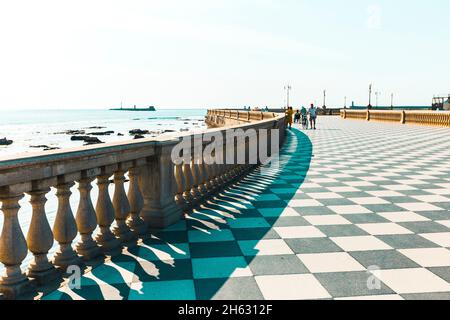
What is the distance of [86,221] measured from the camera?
13.1 feet

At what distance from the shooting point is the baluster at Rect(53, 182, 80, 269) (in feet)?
12.0

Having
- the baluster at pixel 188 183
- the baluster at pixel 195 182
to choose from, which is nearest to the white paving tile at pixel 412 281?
the baluster at pixel 188 183

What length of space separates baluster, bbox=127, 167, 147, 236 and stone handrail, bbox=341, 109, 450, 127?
91.0 feet

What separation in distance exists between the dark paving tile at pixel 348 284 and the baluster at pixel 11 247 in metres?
2.56

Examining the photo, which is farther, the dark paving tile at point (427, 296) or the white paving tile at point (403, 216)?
the white paving tile at point (403, 216)

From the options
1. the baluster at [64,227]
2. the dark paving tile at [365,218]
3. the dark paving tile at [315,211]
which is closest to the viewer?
the baluster at [64,227]

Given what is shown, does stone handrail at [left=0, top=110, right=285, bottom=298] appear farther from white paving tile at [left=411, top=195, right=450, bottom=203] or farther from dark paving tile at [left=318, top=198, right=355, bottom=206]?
white paving tile at [left=411, top=195, right=450, bottom=203]

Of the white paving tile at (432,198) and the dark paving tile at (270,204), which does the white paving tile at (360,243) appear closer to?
the dark paving tile at (270,204)

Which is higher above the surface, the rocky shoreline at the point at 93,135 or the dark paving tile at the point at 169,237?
the dark paving tile at the point at 169,237

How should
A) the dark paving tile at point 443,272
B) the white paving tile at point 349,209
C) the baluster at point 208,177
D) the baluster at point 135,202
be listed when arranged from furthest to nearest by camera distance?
the baluster at point 208,177 → the white paving tile at point 349,209 → the baluster at point 135,202 → the dark paving tile at point 443,272

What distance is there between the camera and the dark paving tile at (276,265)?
3.91 m

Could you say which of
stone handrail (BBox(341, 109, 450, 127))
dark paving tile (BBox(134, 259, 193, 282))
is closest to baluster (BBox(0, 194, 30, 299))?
dark paving tile (BBox(134, 259, 193, 282))

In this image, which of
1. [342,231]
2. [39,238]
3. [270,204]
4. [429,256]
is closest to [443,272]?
[429,256]
